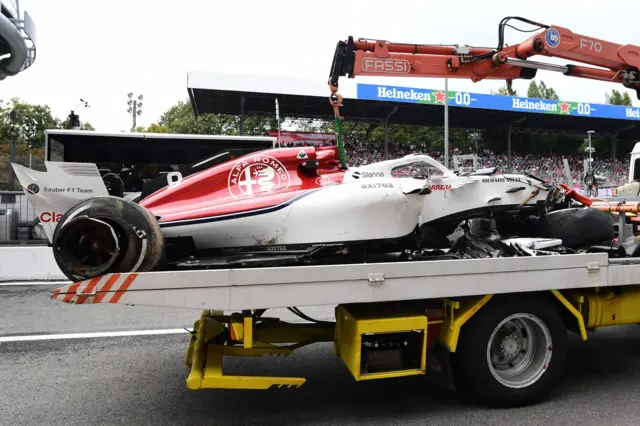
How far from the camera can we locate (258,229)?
13.6 feet

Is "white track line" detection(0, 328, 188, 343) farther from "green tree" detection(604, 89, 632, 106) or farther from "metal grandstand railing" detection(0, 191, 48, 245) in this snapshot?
"green tree" detection(604, 89, 632, 106)

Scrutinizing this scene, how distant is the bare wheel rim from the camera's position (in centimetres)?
410

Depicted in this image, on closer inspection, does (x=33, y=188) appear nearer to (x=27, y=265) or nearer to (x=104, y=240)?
(x=104, y=240)

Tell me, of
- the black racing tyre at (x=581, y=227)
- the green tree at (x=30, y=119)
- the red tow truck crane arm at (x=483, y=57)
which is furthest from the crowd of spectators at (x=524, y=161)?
the green tree at (x=30, y=119)

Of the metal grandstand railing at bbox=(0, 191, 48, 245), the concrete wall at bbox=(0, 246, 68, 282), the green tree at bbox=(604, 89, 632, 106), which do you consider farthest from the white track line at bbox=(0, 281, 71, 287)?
the green tree at bbox=(604, 89, 632, 106)

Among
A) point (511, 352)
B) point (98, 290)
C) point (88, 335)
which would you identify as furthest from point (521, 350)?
point (88, 335)

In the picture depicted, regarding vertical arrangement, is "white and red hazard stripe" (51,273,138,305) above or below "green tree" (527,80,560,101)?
below

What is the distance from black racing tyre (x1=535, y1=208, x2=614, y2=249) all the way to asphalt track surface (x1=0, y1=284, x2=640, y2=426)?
1.30 m

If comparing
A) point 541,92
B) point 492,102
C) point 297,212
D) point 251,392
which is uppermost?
point 541,92

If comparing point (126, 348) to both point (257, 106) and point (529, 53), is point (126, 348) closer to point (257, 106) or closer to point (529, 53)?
point (529, 53)

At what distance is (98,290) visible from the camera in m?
3.23

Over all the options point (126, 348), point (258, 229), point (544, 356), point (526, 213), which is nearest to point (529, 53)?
point (526, 213)

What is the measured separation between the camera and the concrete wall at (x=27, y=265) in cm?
1028

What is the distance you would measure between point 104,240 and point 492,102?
2561 cm
